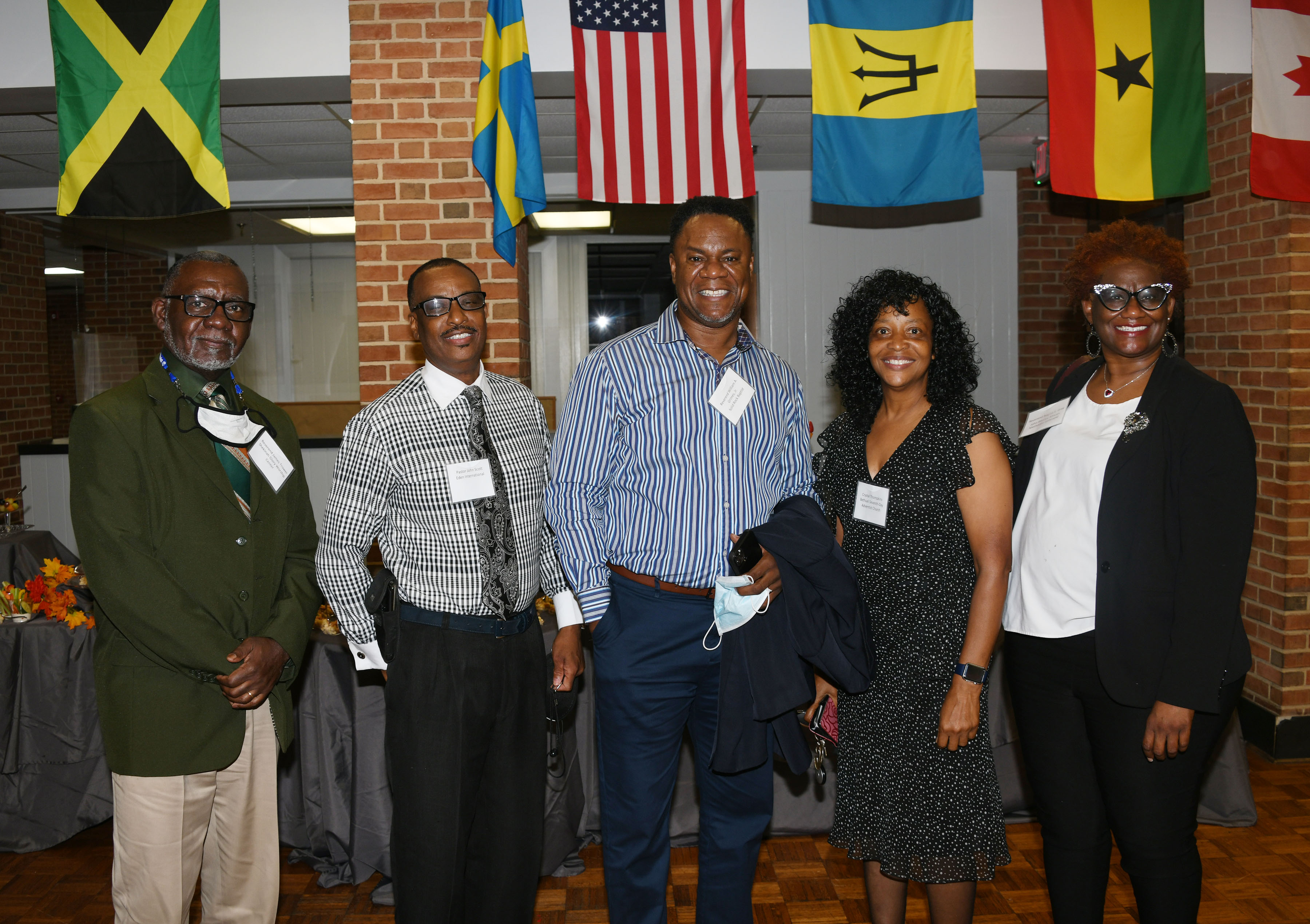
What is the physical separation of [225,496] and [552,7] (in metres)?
2.73

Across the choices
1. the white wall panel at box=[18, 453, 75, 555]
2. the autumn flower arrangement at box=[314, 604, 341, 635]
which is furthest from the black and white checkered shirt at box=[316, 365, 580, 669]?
the white wall panel at box=[18, 453, 75, 555]

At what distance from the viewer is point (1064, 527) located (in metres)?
1.96

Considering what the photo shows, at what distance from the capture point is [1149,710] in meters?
1.86

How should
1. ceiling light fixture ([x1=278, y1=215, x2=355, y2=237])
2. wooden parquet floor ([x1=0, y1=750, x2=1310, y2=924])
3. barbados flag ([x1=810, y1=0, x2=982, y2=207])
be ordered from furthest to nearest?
ceiling light fixture ([x1=278, y1=215, x2=355, y2=237]) < barbados flag ([x1=810, y1=0, x2=982, y2=207]) < wooden parquet floor ([x1=0, y1=750, x2=1310, y2=924])

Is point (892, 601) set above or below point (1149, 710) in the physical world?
above

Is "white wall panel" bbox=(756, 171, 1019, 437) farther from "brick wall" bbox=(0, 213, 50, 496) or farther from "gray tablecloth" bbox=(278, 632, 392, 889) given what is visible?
"brick wall" bbox=(0, 213, 50, 496)

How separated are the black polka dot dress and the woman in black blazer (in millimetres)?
146

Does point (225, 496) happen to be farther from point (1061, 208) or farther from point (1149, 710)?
point (1061, 208)

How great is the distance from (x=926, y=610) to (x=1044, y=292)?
5.33 m

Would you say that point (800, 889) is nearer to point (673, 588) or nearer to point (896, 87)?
point (673, 588)

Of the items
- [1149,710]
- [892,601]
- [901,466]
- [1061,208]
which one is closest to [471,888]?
[892,601]

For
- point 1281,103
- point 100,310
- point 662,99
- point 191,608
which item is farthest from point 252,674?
point 100,310

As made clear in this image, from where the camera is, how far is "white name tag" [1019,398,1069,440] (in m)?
2.09

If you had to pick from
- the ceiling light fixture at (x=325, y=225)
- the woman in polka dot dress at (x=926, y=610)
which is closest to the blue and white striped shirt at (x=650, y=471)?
the woman in polka dot dress at (x=926, y=610)
